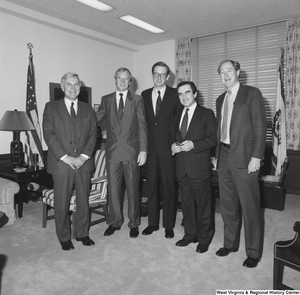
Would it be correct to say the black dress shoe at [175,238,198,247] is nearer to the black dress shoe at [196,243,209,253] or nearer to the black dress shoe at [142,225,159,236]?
the black dress shoe at [196,243,209,253]

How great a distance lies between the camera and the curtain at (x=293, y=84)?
201 inches

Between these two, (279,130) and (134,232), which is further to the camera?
(279,130)

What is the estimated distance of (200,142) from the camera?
266 centimetres

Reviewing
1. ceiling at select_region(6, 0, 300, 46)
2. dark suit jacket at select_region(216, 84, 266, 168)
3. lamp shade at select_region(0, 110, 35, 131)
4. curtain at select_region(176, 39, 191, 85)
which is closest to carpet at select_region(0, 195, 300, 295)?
dark suit jacket at select_region(216, 84, 266, 168)

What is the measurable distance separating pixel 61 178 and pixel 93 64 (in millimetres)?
3662

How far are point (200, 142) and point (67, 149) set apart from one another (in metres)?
1.24

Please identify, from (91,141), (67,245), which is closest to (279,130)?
(91,141)

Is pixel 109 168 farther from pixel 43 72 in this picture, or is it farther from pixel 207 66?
pixel 207 66

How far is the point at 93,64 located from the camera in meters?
5.91

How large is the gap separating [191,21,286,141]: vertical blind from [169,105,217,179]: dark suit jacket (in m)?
3.30

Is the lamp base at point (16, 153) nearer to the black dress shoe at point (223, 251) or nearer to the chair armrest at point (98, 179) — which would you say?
the chair armrest at point (98, 179)

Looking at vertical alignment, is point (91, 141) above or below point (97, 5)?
below

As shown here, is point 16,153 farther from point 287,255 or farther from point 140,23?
point 287,255

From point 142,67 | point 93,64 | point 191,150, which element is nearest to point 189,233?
point 191,150
